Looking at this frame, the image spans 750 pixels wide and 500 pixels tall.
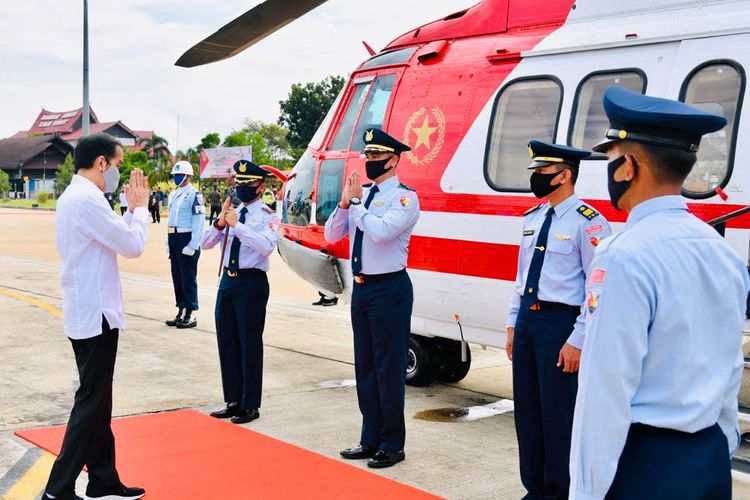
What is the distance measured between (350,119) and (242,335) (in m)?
2.50

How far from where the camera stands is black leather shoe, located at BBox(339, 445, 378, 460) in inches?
205

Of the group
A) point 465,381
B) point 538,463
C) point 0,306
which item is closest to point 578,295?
point 538,463

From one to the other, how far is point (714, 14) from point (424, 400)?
3674 millimetres

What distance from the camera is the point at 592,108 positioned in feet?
18.6

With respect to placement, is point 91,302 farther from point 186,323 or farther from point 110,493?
point 186,323

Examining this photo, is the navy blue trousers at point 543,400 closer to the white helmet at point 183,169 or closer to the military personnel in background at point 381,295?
the military personnel in background at point 381,295

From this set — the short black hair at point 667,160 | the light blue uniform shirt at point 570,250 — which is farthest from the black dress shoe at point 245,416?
the short black hair at point 667,160

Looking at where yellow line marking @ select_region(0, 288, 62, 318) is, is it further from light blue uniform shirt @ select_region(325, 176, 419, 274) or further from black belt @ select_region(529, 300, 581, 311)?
black belt @ select_region(529, 300, 581, 311)

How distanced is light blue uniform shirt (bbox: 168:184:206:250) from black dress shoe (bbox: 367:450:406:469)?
17.8 ft

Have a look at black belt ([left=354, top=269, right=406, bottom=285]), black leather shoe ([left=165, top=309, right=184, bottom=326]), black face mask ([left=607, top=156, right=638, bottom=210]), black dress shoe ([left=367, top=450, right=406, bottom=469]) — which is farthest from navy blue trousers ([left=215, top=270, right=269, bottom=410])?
black face mask ([left=607, top=156, right=638, bottom=210])

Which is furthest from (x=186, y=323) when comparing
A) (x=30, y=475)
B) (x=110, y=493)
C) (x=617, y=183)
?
(x=617, y=183)

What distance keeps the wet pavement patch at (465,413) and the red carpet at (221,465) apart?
53.3 inches

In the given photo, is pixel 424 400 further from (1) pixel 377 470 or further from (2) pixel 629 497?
(2) pixel 629 497

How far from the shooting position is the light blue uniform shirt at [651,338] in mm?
1925
